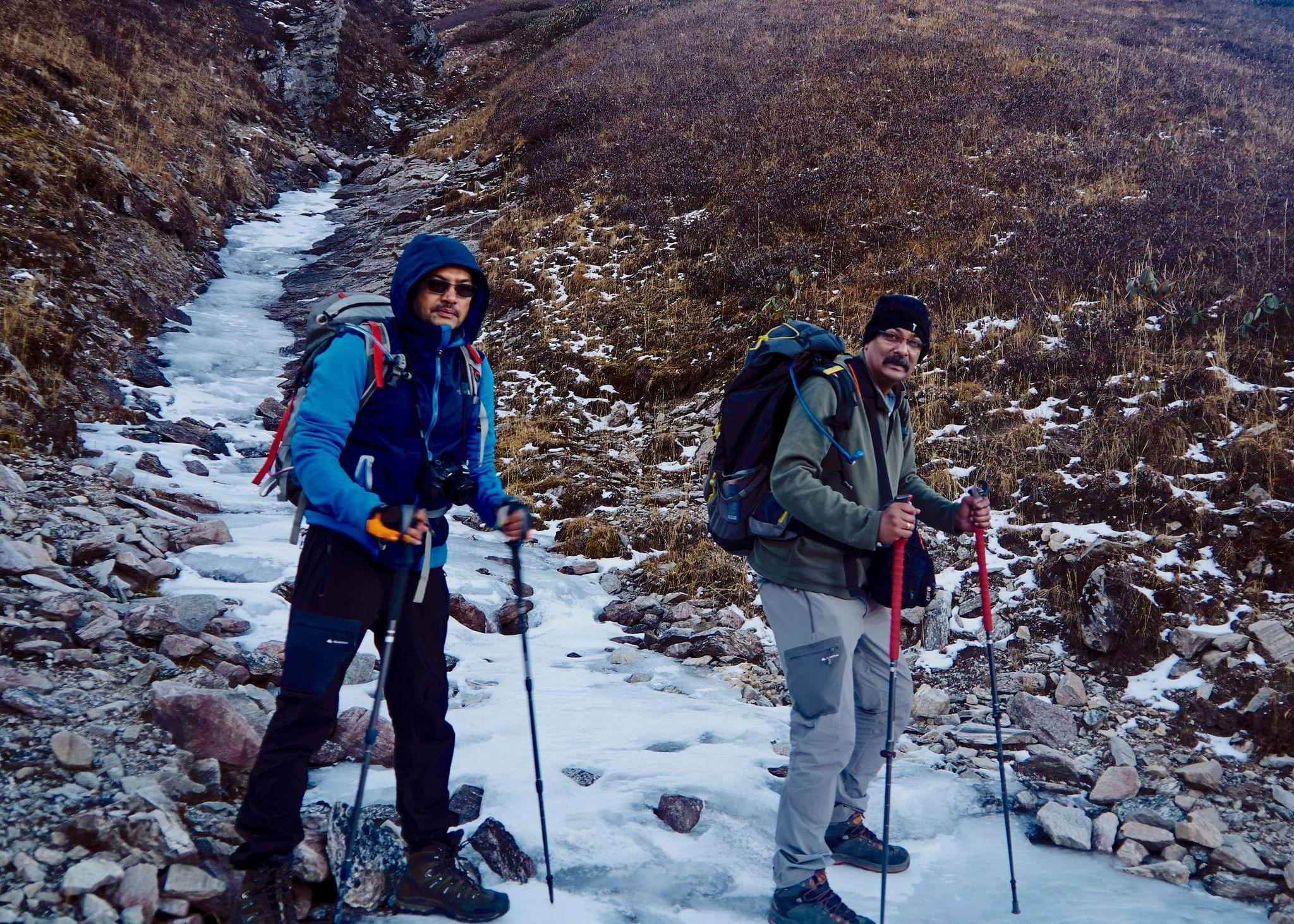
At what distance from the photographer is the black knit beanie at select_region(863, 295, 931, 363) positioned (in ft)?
11.7

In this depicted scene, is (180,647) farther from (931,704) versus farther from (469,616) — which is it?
(931,704)

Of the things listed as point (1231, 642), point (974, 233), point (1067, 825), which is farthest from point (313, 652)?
point (974, 233)

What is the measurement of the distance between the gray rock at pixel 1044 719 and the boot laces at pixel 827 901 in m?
2.35

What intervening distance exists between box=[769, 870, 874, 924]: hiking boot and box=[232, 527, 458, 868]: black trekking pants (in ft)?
4.47

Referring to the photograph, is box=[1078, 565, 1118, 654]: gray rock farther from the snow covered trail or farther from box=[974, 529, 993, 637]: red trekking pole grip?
box=[974, 529, 993, 637]: red trekking pole grip

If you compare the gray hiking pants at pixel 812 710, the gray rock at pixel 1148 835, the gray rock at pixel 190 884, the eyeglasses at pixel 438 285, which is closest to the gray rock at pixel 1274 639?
the gray rock at pixel 1148 835

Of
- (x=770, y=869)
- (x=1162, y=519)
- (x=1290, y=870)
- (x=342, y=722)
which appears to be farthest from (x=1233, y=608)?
(x=342, y=722)

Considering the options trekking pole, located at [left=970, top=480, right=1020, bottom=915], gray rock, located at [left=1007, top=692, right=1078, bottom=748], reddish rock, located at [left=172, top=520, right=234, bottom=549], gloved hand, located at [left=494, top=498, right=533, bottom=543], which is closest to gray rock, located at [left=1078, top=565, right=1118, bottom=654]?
gray rock, located at [left=1007, top=692, right=1078, bottom=748]

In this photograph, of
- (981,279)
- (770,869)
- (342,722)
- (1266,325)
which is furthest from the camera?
(981,279)

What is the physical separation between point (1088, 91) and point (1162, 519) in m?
12.6

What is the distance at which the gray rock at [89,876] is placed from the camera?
2.74 m

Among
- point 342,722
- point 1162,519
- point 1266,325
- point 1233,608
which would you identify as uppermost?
point 1266,325

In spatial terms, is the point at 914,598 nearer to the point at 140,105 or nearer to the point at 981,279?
the point at 981,279

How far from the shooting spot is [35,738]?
3479 millimetres
